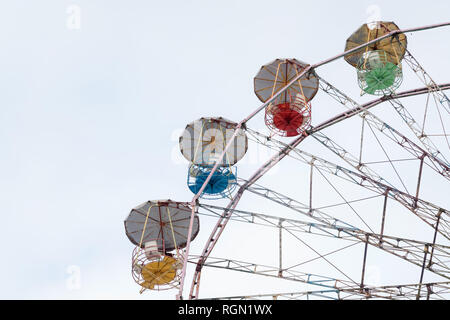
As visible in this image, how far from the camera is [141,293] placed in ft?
95.0

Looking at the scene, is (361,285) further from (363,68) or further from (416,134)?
(363,68)

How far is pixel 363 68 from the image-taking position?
108 ft

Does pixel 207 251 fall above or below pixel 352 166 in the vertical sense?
below

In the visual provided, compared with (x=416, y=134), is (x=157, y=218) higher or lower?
lower
